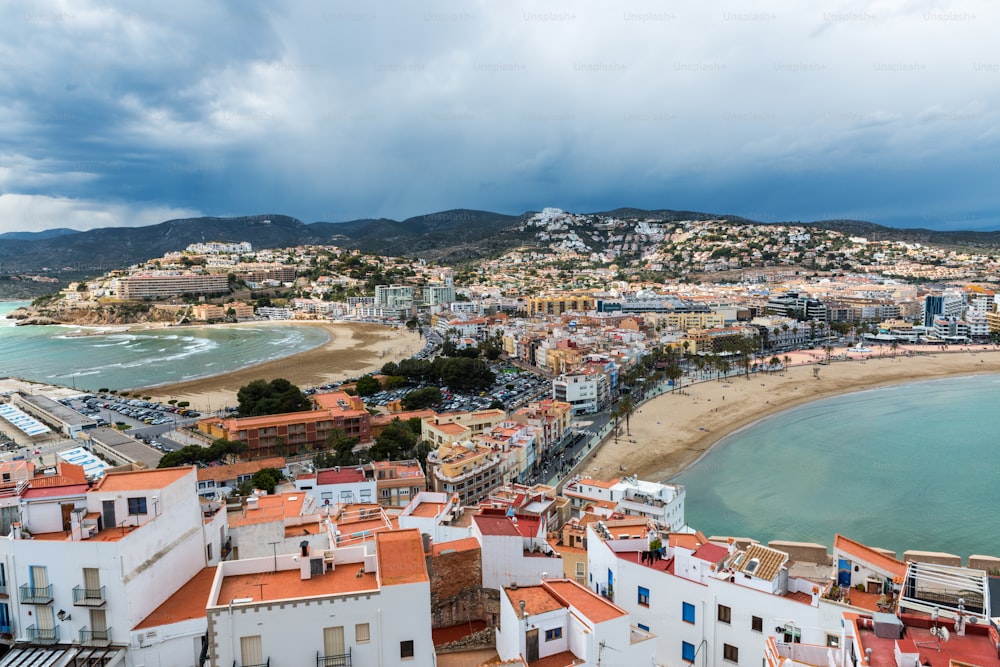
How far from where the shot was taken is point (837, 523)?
50.0 feet

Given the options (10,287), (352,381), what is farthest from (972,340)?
(10,287)

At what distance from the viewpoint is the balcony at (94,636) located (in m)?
4.98

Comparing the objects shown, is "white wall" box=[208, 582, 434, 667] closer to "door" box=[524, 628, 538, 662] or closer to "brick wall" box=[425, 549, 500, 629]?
"door" box=[524, 628, 538, 662]

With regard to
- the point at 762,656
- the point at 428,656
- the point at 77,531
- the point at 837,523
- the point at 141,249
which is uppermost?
the point at 141,249

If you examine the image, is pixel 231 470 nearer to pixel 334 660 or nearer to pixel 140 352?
pixel 334 660

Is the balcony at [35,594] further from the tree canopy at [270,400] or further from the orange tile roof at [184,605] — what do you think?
the tree canopy at [270,400]

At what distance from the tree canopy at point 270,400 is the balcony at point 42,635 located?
19.1 m

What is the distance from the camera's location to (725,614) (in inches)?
267

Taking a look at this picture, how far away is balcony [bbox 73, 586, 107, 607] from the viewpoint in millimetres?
4938

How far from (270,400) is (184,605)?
1979cm

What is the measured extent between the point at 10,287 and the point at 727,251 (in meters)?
124

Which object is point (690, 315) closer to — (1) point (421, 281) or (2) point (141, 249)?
(1) point (421, 281)

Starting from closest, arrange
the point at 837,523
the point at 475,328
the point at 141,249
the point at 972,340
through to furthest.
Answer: the point at 837,523 → the point at 972,340 → the point at 475,328 → the point at 141,249

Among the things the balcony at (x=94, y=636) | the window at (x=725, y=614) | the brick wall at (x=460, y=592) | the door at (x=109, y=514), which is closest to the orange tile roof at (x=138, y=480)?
the door at (x=109, y=514)
